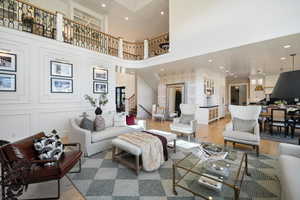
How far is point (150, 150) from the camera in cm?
236

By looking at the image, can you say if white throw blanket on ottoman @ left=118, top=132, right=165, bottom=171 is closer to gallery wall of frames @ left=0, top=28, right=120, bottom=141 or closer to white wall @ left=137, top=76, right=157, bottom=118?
gallery wall of frames @ left=0, top=28, right=120, bottom=141

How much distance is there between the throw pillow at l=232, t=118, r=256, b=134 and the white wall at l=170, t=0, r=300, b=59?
202cm

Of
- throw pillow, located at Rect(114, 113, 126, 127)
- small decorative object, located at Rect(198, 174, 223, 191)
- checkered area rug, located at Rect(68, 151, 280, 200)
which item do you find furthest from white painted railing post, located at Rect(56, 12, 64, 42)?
small decorative object, located at Rect(198, 174, 223, 191)

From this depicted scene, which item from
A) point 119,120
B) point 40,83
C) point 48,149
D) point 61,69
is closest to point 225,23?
point 119,120

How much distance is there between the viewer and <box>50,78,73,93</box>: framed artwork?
→ 414 centimetres

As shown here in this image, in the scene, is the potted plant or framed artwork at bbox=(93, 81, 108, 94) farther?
framed artwork at bbox=(93, 81, 108, 94)

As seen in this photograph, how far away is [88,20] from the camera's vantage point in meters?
6.39

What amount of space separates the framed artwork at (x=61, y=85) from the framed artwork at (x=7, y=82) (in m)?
0.83

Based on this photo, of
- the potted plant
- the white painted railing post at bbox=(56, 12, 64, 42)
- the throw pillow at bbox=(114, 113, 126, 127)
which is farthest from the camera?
the white painted railing post at bbox=(56, 12, 64, 42)

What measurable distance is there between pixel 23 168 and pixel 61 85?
3.44 metres

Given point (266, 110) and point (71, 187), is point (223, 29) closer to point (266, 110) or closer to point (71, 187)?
point (266, 110)

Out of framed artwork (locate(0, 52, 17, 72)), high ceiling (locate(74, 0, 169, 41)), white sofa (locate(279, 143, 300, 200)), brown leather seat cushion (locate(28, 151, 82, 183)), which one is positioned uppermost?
high ceiling (locate(74, 0, 169, 41))

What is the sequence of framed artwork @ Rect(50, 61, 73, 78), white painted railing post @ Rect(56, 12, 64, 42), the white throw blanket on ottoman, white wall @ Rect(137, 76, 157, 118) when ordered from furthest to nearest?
white wall @ Rect(137, 76, 157, 118) < white painted railing post @ Rect(56, 12, 64, 42) < framed artwork @ Rect(50, 61, 73, 78) < the white throw blanket on ottoman

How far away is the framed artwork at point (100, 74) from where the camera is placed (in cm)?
527
